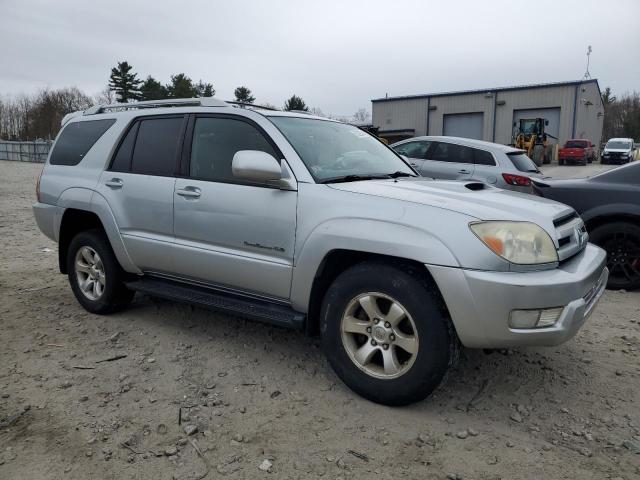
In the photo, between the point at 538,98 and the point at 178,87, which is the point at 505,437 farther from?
the point at 178,87

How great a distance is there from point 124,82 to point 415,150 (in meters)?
56.2

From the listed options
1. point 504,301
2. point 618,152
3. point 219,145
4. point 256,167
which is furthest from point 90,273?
point 618,152

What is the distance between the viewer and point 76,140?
15.8 feet

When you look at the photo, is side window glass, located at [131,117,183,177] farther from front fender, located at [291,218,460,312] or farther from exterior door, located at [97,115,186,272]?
front fender, located at [291,218,460,312]

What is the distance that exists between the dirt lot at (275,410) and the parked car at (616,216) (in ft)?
4.44

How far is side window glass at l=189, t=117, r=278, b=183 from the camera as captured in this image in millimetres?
3689

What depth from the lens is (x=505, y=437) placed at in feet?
9.12

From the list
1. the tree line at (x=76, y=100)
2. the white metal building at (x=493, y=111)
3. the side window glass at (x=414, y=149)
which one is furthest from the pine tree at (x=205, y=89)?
the side window glass at (x=414, y=149)

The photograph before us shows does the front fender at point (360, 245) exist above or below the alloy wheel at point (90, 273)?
above

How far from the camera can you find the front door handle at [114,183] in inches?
169

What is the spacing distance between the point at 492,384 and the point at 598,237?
10.1 feet

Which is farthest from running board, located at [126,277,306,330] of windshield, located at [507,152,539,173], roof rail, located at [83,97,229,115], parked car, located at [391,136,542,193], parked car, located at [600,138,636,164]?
parked car, located at [600,138,636,164]

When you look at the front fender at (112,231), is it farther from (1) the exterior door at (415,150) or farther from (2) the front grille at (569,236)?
(1) the exterior door at (415,150)

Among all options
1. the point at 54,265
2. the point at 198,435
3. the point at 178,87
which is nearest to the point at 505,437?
the point at 198,435
